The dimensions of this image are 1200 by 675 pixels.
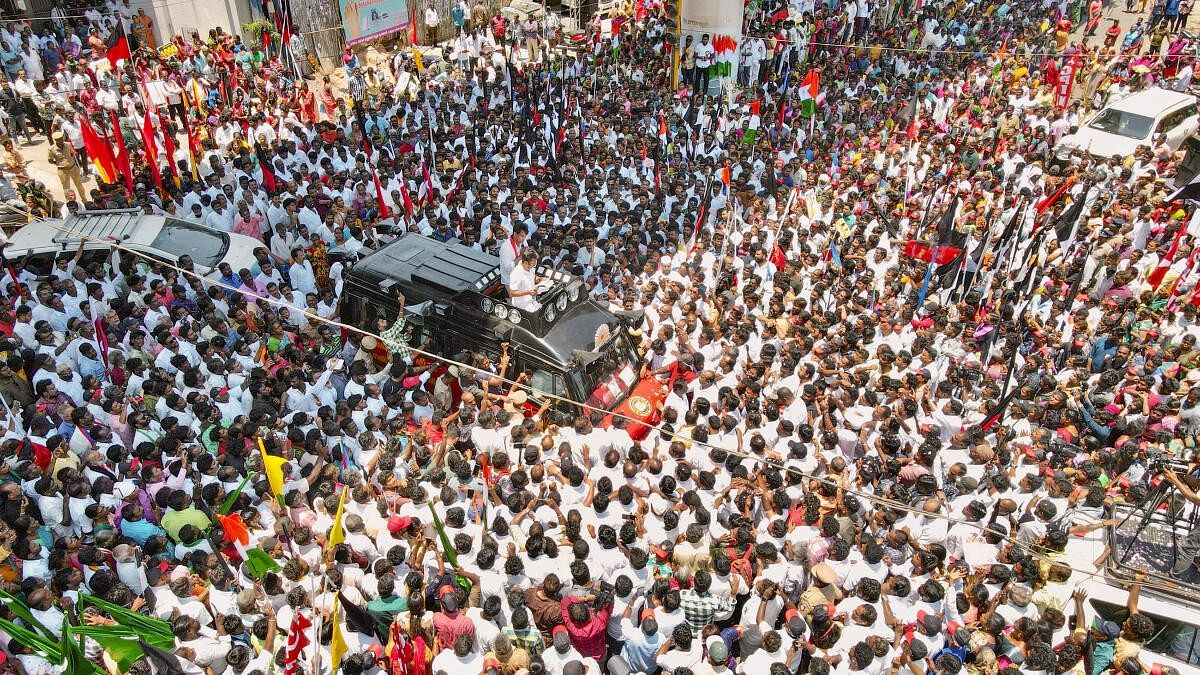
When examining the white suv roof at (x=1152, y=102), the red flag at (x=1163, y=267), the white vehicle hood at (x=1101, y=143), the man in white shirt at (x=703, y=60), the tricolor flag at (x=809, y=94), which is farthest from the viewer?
the man in white shirt at (x=703, y=60)

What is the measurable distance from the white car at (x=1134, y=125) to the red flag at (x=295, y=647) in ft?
45.8

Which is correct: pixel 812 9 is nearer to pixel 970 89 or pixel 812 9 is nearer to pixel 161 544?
pixel 970 89

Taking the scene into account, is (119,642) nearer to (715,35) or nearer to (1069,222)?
(1069,222)

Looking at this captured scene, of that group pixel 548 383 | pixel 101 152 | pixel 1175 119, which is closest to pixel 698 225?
pixel 548 383

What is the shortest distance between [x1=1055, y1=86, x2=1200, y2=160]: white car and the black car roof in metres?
10.7

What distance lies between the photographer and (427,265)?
870 cm

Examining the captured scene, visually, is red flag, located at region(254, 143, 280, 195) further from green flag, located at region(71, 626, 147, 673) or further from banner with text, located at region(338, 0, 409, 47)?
banner with text, located at region(338, 0, 409, 47)

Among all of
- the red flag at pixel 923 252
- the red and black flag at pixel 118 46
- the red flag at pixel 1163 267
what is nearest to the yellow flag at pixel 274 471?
the red flag at pixel 923 252

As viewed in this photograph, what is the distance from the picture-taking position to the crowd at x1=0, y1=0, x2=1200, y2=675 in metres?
5.28

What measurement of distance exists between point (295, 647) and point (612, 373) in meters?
3.87

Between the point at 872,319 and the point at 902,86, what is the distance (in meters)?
10.1

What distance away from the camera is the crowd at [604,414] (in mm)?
5281

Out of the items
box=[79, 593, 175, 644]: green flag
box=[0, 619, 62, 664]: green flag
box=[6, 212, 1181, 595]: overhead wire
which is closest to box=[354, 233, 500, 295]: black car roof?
box=[6, 212, 1181, 595]: overhead wire

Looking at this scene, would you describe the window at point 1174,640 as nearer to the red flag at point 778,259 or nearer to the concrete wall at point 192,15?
the red flag at point 778,259
